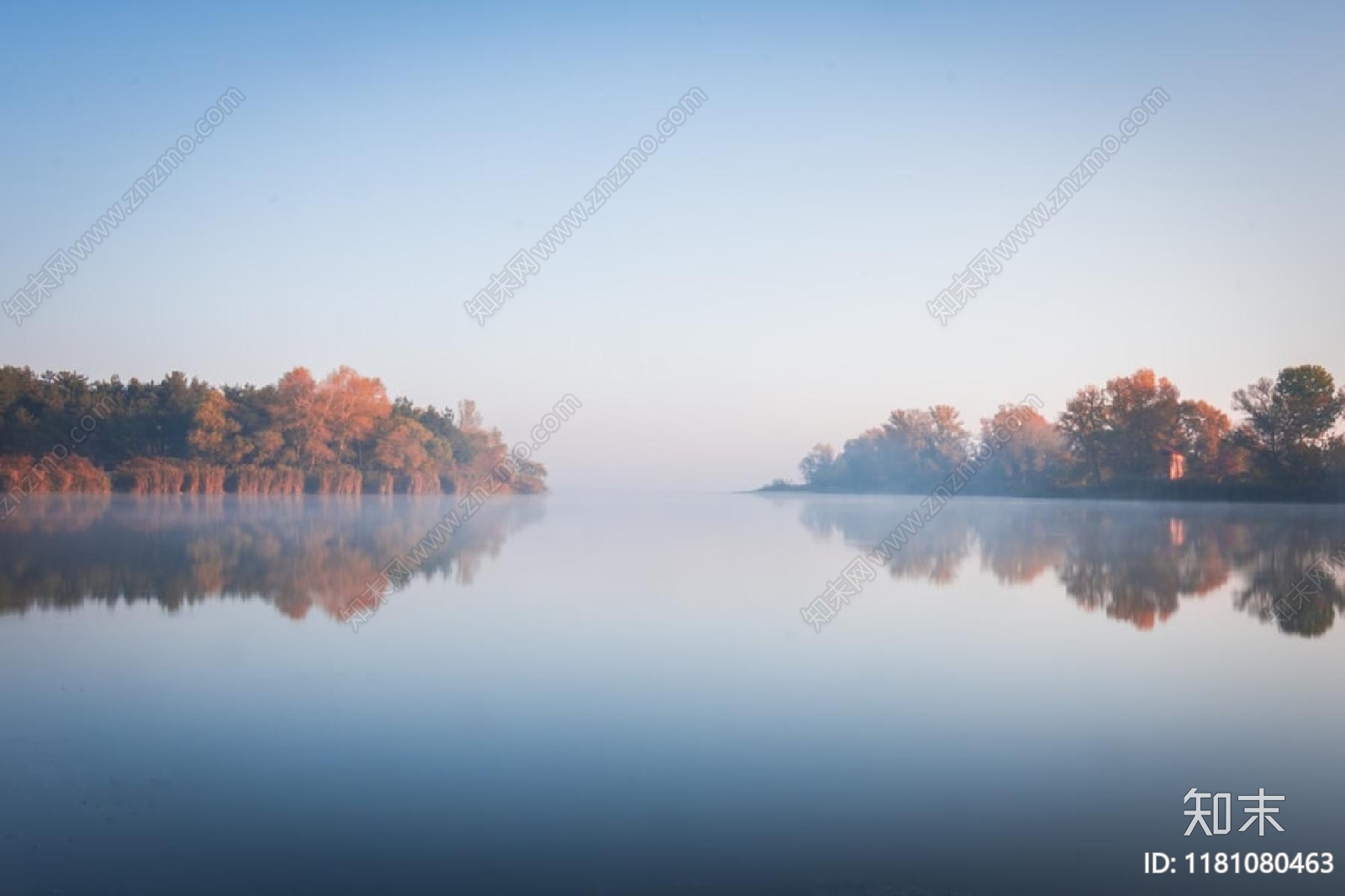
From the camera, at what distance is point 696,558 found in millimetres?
15891

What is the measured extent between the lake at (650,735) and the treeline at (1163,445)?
154 feet

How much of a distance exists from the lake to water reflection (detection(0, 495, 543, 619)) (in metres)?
0.18

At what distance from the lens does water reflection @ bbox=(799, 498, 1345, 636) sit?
420 inches

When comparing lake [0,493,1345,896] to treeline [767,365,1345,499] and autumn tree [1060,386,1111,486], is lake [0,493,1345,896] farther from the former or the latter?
autumn tree [1060,386,1111,486]

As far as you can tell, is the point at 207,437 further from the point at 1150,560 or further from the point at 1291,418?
the point at 1291,418

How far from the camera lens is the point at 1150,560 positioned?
16.0 m

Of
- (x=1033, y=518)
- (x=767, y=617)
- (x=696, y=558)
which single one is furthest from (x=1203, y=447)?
(x=767, y=617)

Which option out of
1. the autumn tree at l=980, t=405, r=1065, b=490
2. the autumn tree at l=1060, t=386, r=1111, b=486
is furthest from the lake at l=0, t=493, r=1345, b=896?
the autumn tree at l=980, t=405, r=1065, b=490

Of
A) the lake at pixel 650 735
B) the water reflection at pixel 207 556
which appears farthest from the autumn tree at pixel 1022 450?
the lake at pixel 650 735

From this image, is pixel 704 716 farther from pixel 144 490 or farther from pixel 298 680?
pixel 144 490

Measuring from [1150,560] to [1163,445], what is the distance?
4850cm

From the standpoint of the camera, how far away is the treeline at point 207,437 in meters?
47.3

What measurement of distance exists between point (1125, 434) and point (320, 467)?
5323 cm

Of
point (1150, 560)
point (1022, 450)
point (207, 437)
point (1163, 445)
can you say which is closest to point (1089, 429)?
point (1163, 445)
